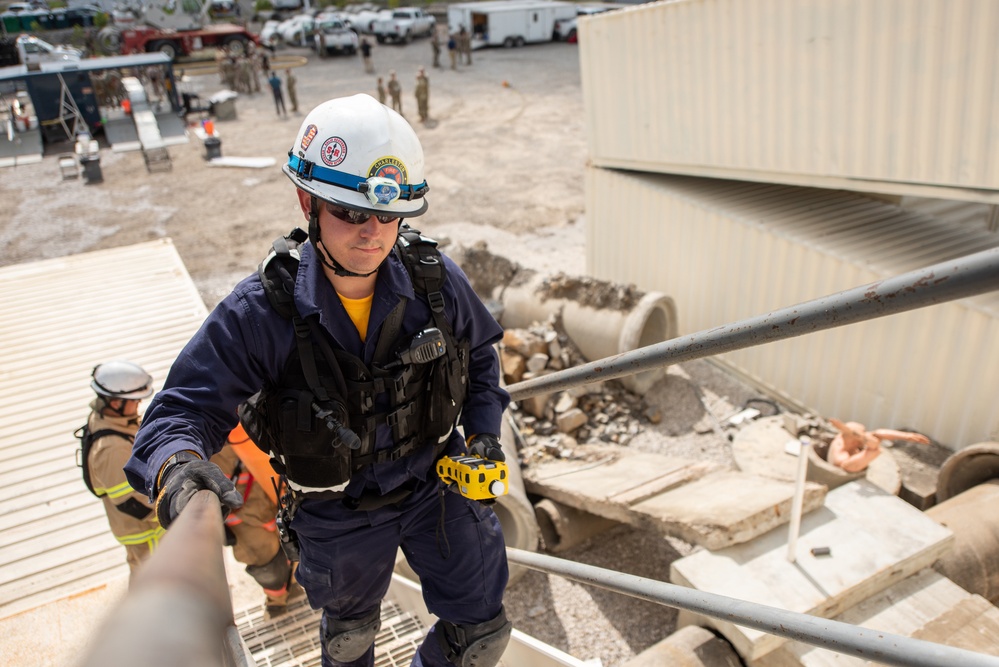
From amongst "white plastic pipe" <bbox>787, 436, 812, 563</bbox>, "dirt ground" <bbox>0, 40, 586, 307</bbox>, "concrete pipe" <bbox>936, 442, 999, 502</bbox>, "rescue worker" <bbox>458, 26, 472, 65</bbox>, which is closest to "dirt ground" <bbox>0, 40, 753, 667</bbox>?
"dirt ground" <bbox>0, 40, 586, 307</bbox>

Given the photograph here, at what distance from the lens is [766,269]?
7.62 meters

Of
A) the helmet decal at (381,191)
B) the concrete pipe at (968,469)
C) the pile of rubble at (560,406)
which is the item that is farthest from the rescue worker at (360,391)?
the concrete pipe at (968,469)

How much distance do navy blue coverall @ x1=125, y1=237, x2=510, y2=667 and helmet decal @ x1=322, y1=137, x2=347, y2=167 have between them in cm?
30

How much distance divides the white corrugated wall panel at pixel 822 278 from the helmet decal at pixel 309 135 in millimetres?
5667

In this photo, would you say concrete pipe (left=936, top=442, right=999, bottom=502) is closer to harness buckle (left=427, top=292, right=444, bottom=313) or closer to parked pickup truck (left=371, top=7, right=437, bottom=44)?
harness buckle (left=427, top=292, right=444, bottom=313)

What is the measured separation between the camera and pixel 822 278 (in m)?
7.04

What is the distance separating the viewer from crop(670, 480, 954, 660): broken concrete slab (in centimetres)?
397

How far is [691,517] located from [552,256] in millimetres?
7900

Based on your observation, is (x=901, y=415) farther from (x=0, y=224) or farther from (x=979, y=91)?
(x=0, y=224)

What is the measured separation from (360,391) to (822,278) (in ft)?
19.4

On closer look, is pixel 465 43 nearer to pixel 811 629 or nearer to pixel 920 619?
pixel 920 619

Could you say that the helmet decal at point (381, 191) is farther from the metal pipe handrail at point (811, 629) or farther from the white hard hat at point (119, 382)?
the white hard hat at point (119, 382)

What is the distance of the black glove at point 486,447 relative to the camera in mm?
2596

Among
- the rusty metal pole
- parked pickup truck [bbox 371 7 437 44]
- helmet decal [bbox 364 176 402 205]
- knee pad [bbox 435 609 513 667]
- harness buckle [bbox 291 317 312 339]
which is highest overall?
parked pickup truck [bbox 371 7 437 44]
